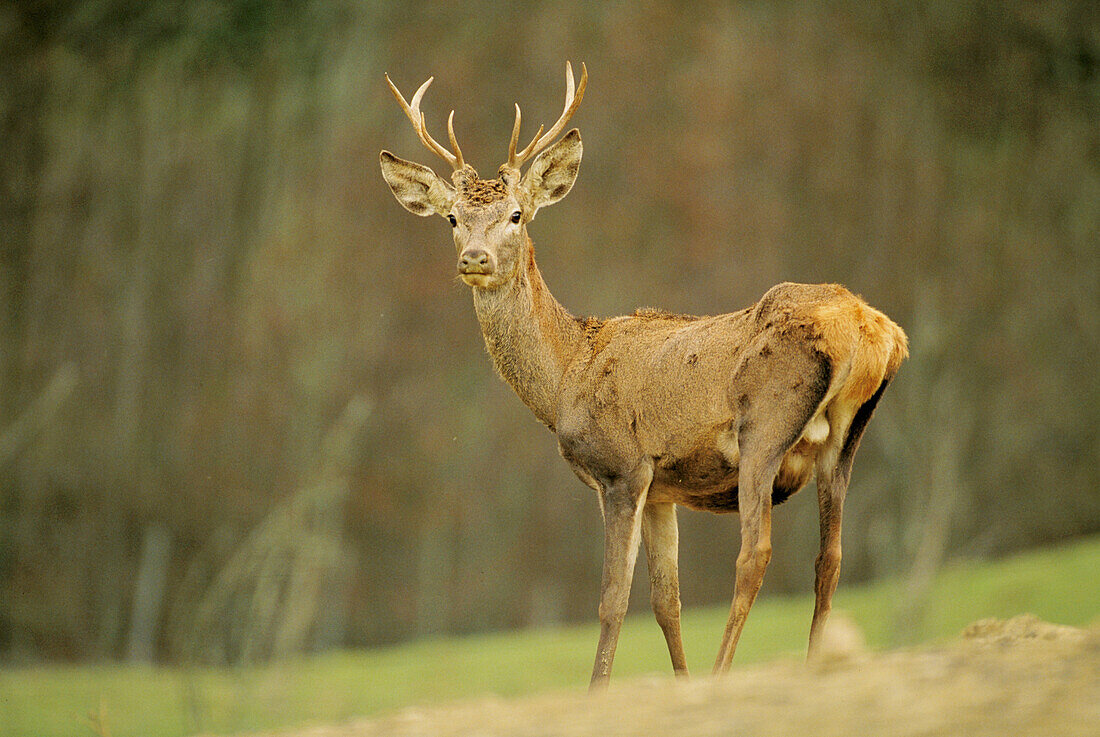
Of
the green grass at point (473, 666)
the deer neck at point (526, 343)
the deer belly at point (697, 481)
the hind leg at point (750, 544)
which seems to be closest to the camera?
the hind leg at point (750, 544)

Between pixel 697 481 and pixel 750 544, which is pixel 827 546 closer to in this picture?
pixel 750 544

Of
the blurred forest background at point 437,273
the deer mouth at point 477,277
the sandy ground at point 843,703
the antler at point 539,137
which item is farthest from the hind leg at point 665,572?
the blurred forest background at point 437,273

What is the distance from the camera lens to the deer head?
4.98 metres

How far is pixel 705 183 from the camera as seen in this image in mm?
9438

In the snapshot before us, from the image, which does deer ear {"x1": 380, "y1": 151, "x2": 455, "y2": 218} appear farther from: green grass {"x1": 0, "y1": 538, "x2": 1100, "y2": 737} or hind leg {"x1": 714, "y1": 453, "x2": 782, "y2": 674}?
green grass {"x1": 0, "y1": 538, "x2": 1100, "y2": 737}

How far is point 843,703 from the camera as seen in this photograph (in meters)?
2.68

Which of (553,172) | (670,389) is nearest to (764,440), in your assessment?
(670,389)

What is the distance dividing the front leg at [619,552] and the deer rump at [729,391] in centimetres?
9

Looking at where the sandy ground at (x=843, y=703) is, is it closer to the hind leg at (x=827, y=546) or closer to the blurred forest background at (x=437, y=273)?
the hind leg at (x=827, y=546)

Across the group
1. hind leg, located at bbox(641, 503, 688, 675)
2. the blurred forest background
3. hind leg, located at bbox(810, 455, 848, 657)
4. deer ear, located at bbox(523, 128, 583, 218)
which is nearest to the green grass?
the blurred forest background

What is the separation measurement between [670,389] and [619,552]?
0.63 meters

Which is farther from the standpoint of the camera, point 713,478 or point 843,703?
point 713,478

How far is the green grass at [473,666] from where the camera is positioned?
6.51 meters

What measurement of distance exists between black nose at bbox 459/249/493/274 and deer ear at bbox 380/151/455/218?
0.70m
